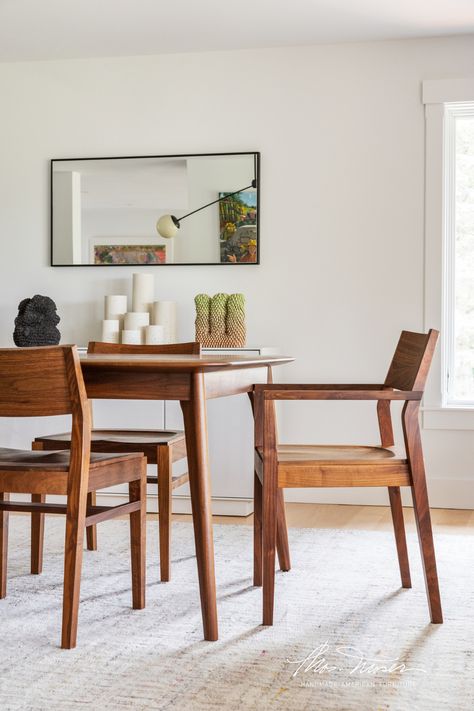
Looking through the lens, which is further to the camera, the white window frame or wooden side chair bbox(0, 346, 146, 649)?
the white window frame

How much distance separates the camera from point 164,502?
9.64 ft

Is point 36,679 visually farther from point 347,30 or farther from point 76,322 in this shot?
point 347,30

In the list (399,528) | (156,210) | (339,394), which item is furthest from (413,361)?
(156,210)

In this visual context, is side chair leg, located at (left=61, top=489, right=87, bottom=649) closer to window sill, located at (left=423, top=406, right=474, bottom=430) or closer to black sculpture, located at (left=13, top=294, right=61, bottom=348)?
black sculpture, located at (left=13, top=294, right=61, bottom=348)

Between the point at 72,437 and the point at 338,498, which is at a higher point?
the point at 72,437

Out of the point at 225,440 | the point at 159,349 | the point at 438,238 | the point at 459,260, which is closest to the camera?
the point at 159,349

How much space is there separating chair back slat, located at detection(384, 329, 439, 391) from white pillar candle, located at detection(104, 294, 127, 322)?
205 cm

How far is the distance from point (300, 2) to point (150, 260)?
1.52m

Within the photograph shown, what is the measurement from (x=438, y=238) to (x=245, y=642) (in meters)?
2.70

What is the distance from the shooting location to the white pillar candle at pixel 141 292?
180 inches

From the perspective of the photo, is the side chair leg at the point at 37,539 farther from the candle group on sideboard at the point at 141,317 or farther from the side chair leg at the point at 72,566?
Answer: the candle group on sideboard at the point at 141,317

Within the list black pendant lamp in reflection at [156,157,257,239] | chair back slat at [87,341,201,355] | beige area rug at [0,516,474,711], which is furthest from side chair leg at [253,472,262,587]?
black pendant lamp in reflection at [156,157,257,239]

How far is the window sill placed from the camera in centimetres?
439

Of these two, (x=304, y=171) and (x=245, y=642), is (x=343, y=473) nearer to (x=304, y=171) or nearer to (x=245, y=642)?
(x=245, y=642)
